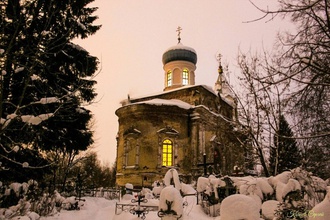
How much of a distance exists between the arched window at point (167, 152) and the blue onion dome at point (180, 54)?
415 inches

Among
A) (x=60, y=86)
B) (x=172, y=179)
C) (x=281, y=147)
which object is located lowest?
(x=172, y=179)

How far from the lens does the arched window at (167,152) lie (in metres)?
24.6

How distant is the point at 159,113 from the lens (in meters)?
24.8

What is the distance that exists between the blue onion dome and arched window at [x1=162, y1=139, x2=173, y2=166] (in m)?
10.6

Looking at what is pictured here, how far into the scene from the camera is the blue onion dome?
31.3 m

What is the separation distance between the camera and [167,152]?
81.3 ft

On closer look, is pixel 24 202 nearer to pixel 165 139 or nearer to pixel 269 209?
pixel 269 209

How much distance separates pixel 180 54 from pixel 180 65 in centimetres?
117

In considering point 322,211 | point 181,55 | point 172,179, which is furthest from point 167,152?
point 322,211

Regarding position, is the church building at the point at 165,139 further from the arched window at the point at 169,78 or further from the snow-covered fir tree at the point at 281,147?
the snow-covered fir tree at the point at 281,147

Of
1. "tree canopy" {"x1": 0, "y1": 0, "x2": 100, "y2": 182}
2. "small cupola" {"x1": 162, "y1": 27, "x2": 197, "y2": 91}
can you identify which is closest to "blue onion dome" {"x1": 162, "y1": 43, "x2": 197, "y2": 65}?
"small cupola" {"x1": 162, "y1": 27, "x2": 197, "y2": 91}

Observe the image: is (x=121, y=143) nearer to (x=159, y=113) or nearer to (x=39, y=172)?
(x=159, y=113)

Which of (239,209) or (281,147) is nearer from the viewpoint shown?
(239,209)

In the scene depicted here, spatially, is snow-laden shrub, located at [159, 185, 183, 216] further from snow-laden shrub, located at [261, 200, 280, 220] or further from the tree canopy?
the tree canopy
